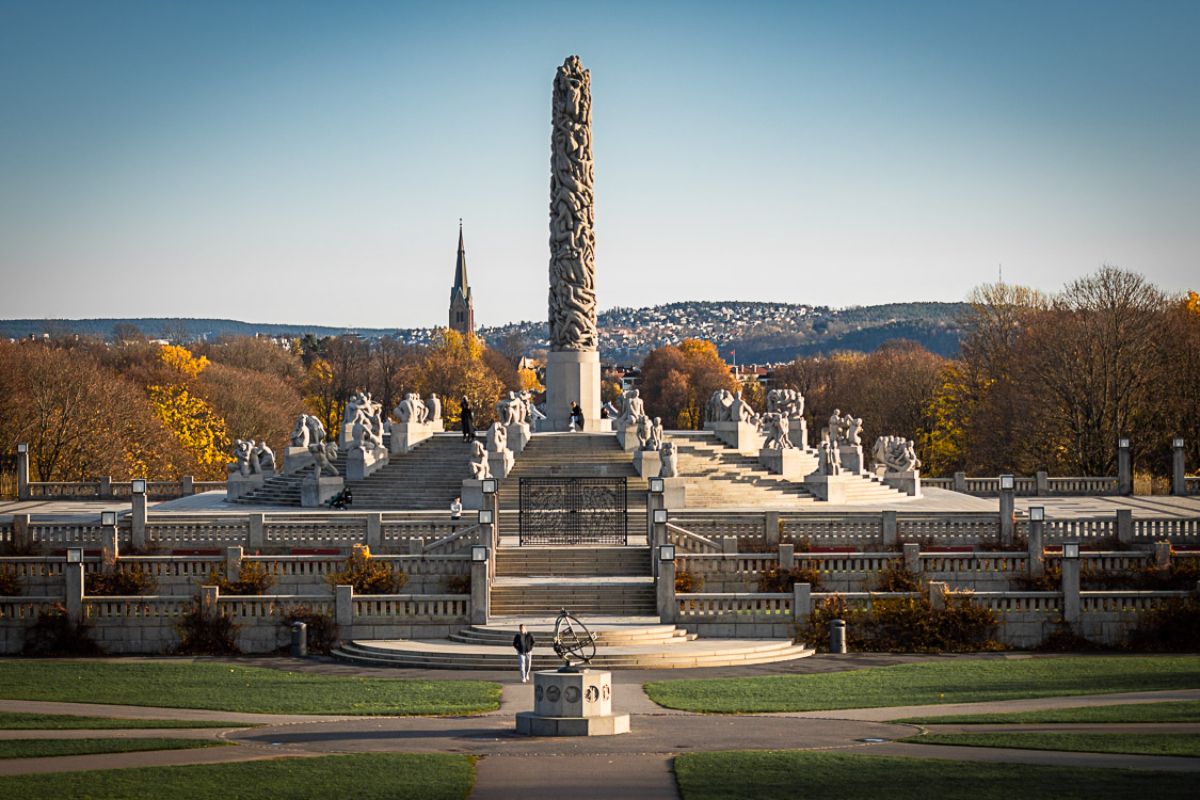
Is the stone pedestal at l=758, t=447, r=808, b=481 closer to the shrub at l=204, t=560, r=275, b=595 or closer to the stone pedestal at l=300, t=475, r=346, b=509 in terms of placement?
the stone pedestal at l=300, t=475, r=346, b=509

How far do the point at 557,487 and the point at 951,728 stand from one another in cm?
2704

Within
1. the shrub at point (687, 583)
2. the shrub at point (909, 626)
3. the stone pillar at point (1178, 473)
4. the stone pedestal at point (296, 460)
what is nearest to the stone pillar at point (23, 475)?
the stone pedestal at point (296, 460)

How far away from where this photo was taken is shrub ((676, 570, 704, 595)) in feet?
150

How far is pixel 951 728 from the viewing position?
31.3 m

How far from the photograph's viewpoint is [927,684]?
121 ft

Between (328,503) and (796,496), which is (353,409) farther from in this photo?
(796,496)

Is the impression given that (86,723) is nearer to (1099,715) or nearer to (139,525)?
(1099,715)

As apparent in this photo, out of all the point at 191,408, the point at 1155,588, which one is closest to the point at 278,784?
the point at 1155,588

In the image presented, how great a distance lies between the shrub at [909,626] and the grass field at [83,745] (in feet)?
57.2

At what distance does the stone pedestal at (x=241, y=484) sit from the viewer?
224ft

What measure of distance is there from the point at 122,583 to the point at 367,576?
5860 millimetres

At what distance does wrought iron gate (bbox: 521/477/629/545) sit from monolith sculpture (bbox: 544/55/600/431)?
15.9 m

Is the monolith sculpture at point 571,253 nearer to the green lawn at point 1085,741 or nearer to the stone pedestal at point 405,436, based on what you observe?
the stone pedestal at point 405,436

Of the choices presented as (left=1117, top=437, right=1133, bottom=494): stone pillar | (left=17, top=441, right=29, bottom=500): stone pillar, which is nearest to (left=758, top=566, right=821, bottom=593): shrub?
(left=1117, top=437, right=1133, bottom=494): stone pillar
